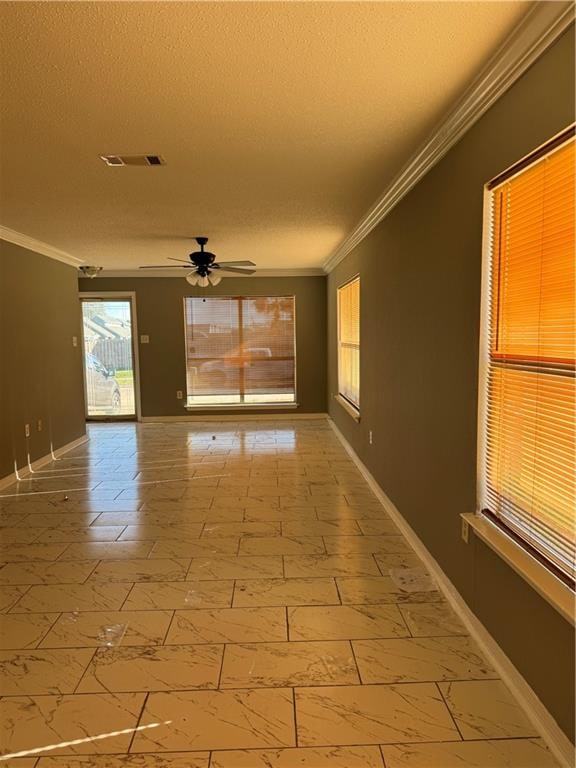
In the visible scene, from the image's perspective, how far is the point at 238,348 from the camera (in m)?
7.88

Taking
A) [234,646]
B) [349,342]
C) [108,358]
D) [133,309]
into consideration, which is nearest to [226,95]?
[234,646]

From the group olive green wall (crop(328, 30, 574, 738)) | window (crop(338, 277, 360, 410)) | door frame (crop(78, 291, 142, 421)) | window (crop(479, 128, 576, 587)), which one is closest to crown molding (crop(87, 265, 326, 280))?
door frame (crop(78, 291, 142, 421))

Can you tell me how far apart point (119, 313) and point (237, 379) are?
2.22 m

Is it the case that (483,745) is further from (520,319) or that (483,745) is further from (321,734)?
(520,319)

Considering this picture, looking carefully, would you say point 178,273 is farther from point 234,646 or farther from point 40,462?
point 234,646

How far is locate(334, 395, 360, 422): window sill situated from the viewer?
507 centimetres

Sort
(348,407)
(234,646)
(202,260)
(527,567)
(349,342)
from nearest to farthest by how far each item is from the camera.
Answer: (527,567) < (234,646) < (202,260) < (348,407) < (349,342)

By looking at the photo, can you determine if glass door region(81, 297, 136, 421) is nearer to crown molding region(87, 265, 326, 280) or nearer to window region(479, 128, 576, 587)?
crown molding region(87, 265, 326, 280)

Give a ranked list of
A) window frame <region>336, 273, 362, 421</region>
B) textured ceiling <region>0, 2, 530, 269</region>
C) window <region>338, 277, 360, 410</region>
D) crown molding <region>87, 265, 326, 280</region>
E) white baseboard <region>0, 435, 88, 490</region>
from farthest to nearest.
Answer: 1. crown molding <region>87, 265, 326, 280</region>
2. window <region>338, 277, 360, 410</region>
3. window frame <region>336, 273, 362, 421</region>
4. white baseboard <region>0, 435, 88, 490</region>
5. textured ceiling <region>0, 2, 530, 269</region>

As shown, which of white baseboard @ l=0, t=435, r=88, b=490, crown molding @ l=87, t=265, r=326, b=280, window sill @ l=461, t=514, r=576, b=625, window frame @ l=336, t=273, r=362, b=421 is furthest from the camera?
crown molding @ l=87, t=265, r=326, b=280

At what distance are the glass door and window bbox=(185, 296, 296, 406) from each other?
1.02 meters

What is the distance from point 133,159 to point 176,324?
5105mm

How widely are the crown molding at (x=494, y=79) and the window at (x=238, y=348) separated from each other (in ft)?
15.7

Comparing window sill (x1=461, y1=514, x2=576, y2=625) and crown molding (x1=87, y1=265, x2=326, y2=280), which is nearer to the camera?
window sill (x1=461, y1=514, x2=576, y2=625)
